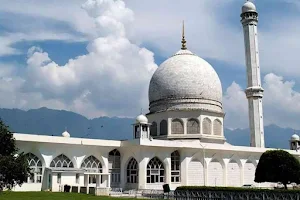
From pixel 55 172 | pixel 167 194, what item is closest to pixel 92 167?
pixel 55 172

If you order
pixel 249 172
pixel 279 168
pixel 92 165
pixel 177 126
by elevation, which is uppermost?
pixel 177 126

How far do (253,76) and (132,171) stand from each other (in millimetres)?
20032

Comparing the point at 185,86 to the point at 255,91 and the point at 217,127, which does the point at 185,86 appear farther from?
the point at 255,91

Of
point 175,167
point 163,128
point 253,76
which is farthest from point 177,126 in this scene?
point 253,76

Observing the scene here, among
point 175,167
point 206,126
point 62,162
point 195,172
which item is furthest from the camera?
point 206,126

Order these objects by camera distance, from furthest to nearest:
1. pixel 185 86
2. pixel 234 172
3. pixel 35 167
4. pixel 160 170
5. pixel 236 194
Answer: pixel 185 86 → pixel 234 172 → pixel 160 170 → pixel 35 167 → pixel 236 194

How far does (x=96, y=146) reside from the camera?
3781 centimetres

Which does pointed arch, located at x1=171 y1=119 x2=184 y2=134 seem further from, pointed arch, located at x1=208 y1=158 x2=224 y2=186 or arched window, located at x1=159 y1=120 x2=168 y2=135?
pointed arch, located at x1=208 y1=158 x2=224 y2=186

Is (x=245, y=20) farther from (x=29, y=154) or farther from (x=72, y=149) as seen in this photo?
(x=29, y=154)

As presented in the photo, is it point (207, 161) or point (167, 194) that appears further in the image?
point (207, 161)

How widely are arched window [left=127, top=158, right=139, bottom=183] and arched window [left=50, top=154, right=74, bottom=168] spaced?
5900 millimetres

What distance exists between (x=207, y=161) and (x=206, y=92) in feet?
27.2

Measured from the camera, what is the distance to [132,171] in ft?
129

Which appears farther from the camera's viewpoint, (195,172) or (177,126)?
(177,126)
